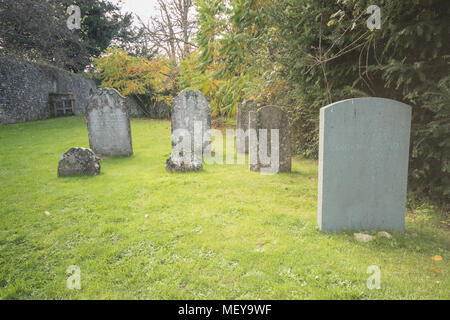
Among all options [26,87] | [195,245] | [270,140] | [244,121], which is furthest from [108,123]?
[26,87]

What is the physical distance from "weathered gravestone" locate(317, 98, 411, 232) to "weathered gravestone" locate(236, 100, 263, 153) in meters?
5.80

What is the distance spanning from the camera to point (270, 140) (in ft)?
22.3

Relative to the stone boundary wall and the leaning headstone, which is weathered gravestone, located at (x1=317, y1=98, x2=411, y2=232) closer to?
the leaning headstone

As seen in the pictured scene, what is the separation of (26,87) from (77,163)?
44.3 feet

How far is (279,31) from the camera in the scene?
570cm

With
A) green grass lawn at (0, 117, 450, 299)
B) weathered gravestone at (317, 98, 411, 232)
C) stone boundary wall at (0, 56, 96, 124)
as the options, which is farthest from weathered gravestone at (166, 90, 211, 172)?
stone boundary wall at (0, 56, 96, 124)

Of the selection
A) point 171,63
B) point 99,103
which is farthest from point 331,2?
point 171,63

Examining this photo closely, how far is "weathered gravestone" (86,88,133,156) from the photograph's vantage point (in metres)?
8.07

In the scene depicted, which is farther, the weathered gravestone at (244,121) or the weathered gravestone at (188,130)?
the weathered gravestone at (244,121)

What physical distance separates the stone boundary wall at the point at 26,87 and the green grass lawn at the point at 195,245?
1171cm

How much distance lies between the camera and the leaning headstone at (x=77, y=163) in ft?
20.3

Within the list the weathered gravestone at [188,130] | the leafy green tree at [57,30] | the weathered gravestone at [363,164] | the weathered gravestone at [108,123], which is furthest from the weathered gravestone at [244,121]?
the leafy green tree at [57,30]

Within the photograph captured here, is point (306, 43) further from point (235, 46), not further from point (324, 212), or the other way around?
point (324, 212)

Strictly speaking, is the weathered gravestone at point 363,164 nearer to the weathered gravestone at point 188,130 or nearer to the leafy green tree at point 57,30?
the weathered gravestone at point 188,130
